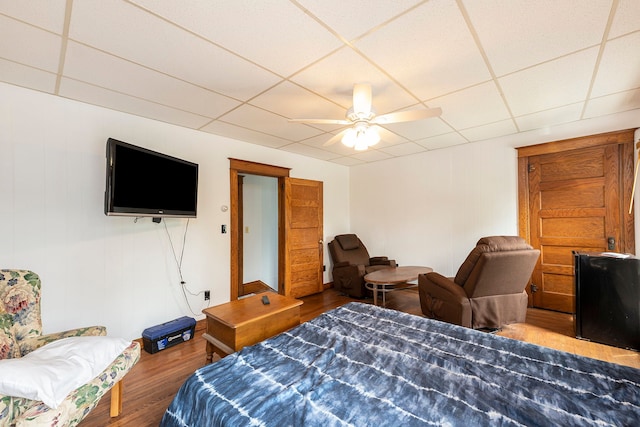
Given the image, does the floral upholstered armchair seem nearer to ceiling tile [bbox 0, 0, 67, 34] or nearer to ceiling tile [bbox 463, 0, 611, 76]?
ceiling tile [bbox 0, 0, 67, 34]

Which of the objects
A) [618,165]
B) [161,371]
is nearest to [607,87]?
[618,165]

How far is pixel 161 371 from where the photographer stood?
2.32m

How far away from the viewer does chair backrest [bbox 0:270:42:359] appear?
1664 millimetres

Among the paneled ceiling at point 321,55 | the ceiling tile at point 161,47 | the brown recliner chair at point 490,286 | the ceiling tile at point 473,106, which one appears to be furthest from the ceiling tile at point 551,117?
the ceiling tile at point 161,47

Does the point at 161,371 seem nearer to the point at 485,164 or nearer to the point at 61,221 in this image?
the point at 61,221

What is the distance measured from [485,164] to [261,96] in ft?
11.4

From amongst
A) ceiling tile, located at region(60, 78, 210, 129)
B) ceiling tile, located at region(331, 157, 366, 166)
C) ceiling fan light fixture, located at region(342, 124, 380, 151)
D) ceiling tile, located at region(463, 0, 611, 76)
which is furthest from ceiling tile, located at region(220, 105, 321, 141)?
ceiling tile, located at region(463, 0, 611, 76)

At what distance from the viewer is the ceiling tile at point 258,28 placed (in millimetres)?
1417

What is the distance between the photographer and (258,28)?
5.18 ft

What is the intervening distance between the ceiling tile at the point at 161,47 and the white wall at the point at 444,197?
10.9ft

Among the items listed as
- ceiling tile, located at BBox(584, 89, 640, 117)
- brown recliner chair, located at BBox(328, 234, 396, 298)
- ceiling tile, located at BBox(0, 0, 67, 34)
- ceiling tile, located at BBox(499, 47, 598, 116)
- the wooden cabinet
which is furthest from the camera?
brown recliner chair, located at BBox(328, 234, 396, 298)

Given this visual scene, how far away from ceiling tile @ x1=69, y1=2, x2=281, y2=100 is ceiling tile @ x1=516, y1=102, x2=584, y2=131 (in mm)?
3009

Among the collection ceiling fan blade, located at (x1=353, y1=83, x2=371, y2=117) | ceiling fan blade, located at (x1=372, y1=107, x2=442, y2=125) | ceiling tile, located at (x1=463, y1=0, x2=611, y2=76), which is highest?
ceiling tile, located at (x1=463, y1=0, x2=611, y2=76)

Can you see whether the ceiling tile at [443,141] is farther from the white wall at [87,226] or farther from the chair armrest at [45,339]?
the chair armrest at [45,339]
